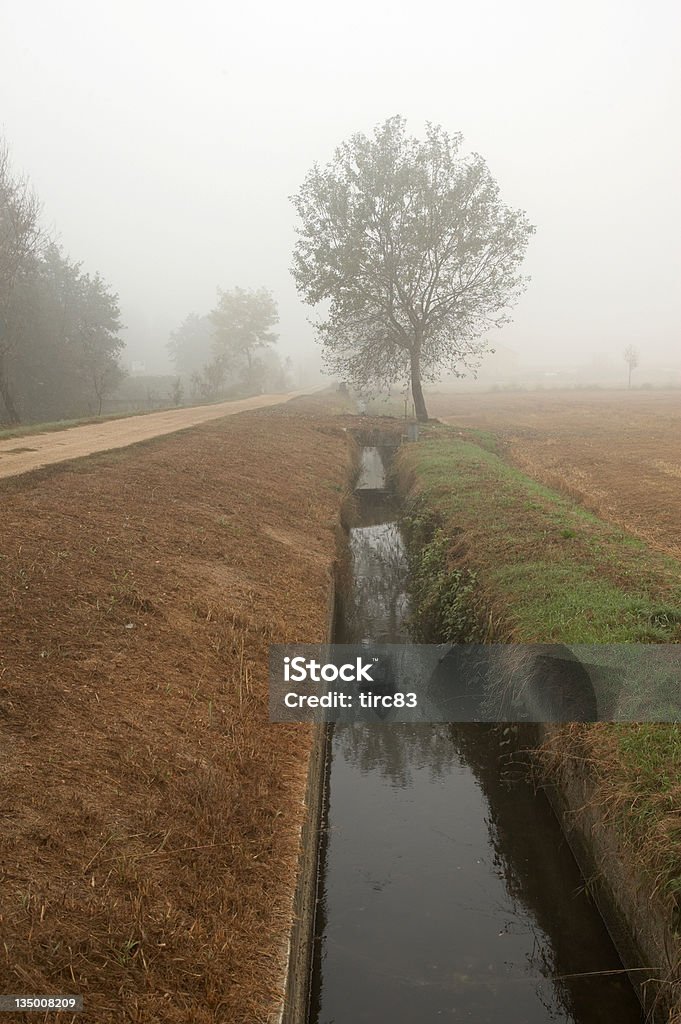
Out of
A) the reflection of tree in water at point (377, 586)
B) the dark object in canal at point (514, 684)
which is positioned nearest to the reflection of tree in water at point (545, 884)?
the dark object in canal at point (514, 684)

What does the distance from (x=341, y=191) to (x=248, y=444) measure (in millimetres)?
17691

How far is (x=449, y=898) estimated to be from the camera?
5.83m

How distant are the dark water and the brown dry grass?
941 millimetres

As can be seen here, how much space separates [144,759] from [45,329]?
39.0 metres

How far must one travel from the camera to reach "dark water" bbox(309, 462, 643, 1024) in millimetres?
4906

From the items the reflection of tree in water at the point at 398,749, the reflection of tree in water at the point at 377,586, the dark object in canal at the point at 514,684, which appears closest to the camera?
the dark object in canal at the point at 514,684

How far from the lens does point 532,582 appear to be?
9.50 meters

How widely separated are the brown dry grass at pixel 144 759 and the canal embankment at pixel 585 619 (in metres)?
2.41

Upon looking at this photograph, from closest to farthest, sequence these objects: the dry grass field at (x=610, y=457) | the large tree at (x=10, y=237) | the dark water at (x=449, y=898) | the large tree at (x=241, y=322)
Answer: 1. the dark water at (x=449, y=898)
2. the dry grass field at (x=610, y=457)
3. the large tree at (x=10, y=237)
4. the large tree at (x=241, y=322)

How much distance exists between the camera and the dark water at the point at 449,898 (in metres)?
4.91

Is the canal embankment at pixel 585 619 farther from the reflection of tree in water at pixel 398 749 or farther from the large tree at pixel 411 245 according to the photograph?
the large tree at pixel 411 245

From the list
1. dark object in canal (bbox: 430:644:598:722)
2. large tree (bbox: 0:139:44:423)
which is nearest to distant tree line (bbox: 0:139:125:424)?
large tree (bbox: 0:139:44:423)

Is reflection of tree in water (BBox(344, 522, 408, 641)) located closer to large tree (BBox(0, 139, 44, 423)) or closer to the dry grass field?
the dry grass field

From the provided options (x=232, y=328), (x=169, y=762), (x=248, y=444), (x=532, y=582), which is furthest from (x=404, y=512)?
(x=232, y=328)
